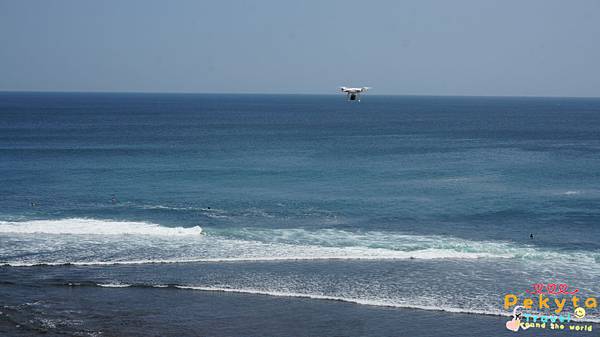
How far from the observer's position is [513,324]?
2895 centimetres

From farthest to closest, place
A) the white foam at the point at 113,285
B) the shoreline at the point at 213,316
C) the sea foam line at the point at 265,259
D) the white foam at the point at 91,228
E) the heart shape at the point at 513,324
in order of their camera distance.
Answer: the white foam at the point at 91,228, the sea foam line at the point at 265,259, the white foam at the point at 113,285, the heart shape at the point at 513,324, the shoreline at the point at 213,316

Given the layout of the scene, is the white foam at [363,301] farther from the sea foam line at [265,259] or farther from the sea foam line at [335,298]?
the sea foam line at [265,259]

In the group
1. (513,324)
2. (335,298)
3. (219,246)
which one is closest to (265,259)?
(219,246)

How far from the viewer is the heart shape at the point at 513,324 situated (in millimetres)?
28656

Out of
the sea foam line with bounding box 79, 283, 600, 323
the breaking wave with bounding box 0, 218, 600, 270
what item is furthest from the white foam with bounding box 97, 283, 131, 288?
the breaking wave with bounding box 0, 218, 600, 270

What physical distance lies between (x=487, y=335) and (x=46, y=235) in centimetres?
3157

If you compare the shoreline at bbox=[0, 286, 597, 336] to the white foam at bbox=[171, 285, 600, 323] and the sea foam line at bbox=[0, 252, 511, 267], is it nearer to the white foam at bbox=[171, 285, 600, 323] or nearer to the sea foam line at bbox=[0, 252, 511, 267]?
the white foam at bbox=[171, 285, 600, 323]

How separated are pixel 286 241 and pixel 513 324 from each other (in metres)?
18.4

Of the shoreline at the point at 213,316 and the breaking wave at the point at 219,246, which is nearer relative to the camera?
the shoreline at the point at 213,316

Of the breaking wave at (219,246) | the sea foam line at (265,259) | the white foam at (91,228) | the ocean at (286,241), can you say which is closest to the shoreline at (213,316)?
the ocean at (286,241)

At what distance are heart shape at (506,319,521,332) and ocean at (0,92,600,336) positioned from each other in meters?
0.38

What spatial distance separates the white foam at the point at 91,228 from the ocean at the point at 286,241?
20 cm

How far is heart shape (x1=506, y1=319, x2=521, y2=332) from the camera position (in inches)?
1128

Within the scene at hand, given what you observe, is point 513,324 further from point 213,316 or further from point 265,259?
point 265,259
